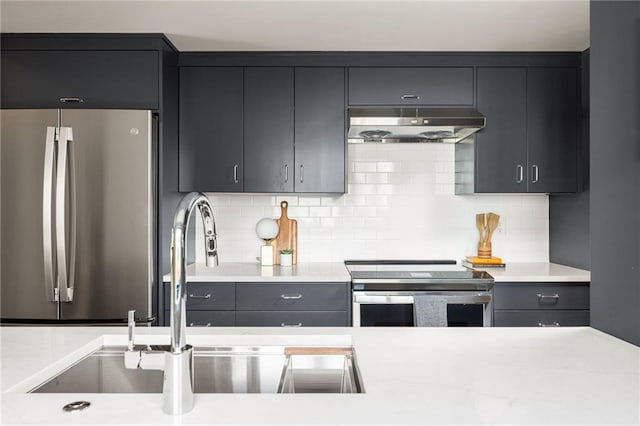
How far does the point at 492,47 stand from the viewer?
3092 millimetres

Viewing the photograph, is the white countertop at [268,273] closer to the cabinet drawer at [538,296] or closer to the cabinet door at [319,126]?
the cabinet door at [319,126]

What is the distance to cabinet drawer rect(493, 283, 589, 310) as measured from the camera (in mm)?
2912

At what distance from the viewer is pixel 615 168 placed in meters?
1.41

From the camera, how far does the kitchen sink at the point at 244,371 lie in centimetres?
138

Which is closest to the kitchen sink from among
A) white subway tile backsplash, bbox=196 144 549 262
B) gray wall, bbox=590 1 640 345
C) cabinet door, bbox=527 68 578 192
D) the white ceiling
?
gray wall, bbox=590 1 640 345

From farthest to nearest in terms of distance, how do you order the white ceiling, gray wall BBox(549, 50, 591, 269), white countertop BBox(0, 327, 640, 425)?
gray wall BBox(549, 50, 591, 269)
the white ceiling
white countertop BBox(0, 327, 640, 425)

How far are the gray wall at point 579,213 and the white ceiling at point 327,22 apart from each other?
373mm

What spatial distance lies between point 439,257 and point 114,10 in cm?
261

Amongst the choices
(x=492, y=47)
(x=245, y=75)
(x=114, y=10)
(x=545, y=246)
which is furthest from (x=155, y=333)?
(x=545, y=246)

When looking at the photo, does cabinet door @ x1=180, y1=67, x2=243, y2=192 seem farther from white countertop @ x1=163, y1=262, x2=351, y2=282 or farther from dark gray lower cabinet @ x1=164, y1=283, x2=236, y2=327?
dark gray lower cabinet @ x1=164, y1=283, x2=236, y2=327

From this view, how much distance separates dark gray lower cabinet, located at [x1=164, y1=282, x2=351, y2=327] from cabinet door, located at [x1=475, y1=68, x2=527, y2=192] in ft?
4.06

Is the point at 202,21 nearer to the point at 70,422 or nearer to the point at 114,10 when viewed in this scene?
the point at 114,10

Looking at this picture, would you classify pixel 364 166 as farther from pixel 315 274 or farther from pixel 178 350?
pixel 178 350

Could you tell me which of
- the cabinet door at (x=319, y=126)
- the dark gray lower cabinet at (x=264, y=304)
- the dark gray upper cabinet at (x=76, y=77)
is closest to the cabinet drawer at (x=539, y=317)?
the dark gray lower cabinet at (x=264, y=304)
